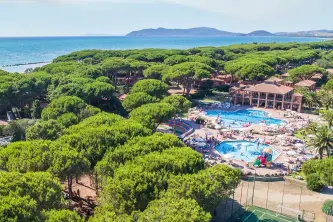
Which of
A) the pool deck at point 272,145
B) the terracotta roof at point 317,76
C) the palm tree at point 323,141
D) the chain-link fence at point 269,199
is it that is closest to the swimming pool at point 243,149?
the pool deck at point 272,145

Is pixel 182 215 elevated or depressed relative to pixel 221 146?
elevated

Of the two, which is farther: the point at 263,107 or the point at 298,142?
the point at 263,107

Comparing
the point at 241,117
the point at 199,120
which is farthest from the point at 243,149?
the point at 241,117

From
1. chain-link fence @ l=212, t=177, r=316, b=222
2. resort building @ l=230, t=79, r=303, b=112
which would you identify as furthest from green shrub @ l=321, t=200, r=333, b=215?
resort building @ l=230, t=79, r=303, b=112

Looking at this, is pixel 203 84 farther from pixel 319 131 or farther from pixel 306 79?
pixel 319 131

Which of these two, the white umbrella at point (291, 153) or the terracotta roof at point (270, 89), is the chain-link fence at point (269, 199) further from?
the terracotta roof at point (270, 89)

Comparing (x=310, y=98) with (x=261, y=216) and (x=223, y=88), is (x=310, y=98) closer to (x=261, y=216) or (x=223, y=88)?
(x=223, y=88)

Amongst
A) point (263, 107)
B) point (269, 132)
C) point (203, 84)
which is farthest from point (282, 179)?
point (203, 84)
